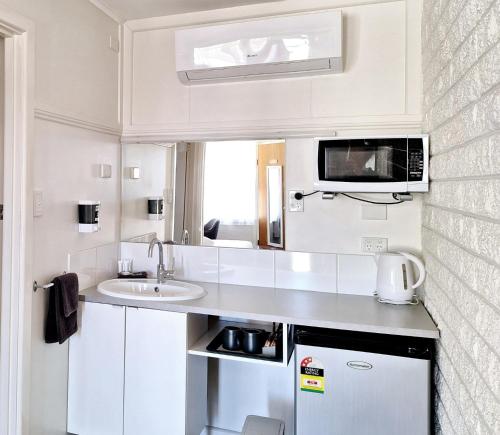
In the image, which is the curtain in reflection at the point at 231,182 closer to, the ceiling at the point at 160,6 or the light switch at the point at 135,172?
the light switch at the point at 135,172

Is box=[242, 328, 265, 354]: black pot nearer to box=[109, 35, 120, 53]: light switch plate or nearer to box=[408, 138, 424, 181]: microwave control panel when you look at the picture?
box=[408, 138, 424, 181]: microwave control panel

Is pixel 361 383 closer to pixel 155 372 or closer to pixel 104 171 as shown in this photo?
pixel 155 372

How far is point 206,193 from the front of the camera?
234cm

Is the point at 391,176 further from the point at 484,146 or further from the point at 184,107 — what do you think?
the point at 184,107

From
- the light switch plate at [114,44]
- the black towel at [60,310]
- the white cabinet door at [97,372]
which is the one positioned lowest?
the white cabinet door at [97,372]

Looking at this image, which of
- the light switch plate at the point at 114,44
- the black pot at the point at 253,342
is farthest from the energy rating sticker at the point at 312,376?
the light switch plate at the point at 114,44

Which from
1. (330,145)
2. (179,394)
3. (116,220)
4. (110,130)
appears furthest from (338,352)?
(110,130)

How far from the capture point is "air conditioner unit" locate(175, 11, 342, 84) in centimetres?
194

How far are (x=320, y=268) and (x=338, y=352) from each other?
1.97ft

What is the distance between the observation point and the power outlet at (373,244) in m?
2.03

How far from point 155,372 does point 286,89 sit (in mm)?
1704

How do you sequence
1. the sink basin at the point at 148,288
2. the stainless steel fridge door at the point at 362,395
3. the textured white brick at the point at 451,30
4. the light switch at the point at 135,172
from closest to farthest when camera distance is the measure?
the textured white brick at the point at 451,30 < the stainless steel fridge door at the point at 362,395 < the sink basin at the point at 148,288 < the light switch at the point at 135,172

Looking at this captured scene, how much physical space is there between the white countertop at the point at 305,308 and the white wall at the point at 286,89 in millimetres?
942

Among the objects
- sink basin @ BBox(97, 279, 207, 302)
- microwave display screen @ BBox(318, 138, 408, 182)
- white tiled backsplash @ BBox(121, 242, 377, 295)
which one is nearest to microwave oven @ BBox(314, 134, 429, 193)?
microwave display screen @ BBox(318, 138, 408, 182)
